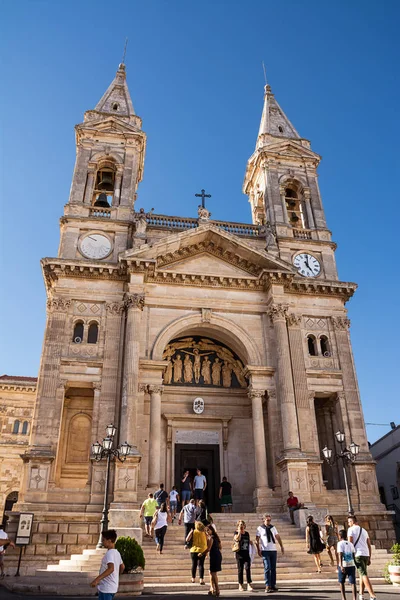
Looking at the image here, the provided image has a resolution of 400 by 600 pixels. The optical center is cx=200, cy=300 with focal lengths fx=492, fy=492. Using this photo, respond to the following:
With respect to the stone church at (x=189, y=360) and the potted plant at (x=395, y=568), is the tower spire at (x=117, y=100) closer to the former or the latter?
the stone church at (x=189, y=360)

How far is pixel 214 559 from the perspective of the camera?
11148 millimetres

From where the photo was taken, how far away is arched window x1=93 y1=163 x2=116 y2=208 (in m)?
28.5

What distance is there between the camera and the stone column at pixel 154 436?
67.3 feet

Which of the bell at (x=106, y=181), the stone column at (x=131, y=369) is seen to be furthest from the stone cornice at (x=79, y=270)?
the bell at (x=106, y=181)

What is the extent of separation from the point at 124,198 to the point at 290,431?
15225 millimetres

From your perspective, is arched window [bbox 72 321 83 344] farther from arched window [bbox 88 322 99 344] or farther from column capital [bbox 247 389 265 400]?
column capital [bbox 247 389 265 400]

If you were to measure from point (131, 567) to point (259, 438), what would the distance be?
35.3 feet

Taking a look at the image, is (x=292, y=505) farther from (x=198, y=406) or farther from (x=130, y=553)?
(x=130, y=553)

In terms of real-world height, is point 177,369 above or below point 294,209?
below

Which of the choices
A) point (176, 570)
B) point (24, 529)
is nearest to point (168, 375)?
point (24, 529)

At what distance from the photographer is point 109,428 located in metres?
17.4

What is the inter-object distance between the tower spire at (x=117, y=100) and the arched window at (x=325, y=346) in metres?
18.0

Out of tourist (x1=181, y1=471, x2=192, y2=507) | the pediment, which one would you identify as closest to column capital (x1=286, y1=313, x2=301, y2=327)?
the pediment

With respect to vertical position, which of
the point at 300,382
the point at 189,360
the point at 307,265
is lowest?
the point at 300,382
